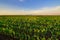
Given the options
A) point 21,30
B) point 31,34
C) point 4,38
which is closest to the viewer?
point 4,38

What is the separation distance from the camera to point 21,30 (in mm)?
7703

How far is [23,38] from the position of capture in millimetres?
6738

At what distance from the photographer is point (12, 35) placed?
6.87 meters

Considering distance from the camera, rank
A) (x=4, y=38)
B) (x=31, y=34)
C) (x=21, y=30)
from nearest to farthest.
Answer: (x=4, y=38) → (x=31, y=34) → (x=21, y=30)

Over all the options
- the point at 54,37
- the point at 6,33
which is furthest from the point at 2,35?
the point at 54,37

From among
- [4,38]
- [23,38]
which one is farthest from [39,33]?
[4,38]

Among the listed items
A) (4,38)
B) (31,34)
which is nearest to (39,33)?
(31,34)

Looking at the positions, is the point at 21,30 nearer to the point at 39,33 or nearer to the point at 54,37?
the point at 39,33

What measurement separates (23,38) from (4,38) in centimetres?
68

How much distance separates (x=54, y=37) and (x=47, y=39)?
40 cm

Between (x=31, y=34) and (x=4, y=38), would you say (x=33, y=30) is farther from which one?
(x=4, y=38)

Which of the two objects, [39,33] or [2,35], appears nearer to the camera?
[2,35]

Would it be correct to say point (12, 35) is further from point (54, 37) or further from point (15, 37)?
point (54, 37)

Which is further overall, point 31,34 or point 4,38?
point 31,34
